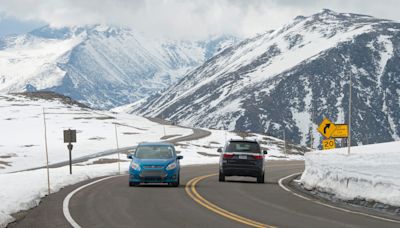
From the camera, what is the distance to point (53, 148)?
95938 mm

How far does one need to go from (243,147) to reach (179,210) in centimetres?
1266

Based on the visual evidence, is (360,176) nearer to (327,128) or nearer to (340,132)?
(340,132)

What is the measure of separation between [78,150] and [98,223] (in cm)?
8366

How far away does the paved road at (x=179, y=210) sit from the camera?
47.7ft

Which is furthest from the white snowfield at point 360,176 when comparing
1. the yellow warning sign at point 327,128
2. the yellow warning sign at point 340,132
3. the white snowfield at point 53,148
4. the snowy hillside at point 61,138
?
the snowy hillside at point 61,138

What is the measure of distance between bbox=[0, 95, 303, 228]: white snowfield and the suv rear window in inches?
277

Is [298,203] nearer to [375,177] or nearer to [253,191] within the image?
[375,177]

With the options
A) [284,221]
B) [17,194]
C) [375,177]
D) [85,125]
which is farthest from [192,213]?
[85,125]

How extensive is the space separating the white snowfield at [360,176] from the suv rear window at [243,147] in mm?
4228

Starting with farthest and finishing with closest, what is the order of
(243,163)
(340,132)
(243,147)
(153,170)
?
(340,132) < (243,147) < (243,163) < (153,170)

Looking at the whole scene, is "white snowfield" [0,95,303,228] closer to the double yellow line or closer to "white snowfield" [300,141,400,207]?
the double yellow line

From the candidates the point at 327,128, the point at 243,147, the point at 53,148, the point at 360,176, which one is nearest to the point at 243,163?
the point at 243,147

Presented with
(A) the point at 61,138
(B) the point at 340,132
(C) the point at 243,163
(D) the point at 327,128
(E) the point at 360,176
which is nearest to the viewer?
(E) the point at 360,176

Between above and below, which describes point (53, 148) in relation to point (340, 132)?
below
